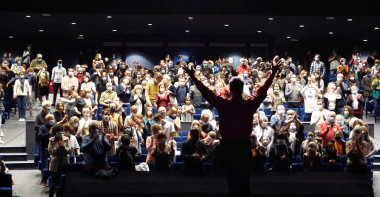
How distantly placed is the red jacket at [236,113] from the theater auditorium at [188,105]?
0.01 metres

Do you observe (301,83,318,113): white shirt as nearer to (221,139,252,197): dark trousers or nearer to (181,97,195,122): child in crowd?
(181,97,195,122): child in crowd

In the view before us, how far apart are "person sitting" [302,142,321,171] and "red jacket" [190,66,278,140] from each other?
4326 millimetres

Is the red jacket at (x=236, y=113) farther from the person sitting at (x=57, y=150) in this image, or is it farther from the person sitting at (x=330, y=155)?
the person sitting at (x=57, y=150)

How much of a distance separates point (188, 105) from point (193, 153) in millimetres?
4246

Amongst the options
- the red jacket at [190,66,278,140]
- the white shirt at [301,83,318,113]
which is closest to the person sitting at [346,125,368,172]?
the white shirt at [301,83,318,113]

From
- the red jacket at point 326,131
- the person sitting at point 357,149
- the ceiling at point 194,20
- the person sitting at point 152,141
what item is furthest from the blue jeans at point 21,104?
the person sitting at point 357,149

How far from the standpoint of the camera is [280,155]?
734 centimetres

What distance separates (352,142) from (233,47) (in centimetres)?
1590

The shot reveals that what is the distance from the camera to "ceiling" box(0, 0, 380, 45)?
47.8 feet

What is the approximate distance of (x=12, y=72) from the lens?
15.4 m

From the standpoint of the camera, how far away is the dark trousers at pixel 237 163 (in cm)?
344

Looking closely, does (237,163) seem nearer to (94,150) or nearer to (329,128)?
(94,150)

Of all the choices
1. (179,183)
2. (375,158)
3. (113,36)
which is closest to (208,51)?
(113,36)

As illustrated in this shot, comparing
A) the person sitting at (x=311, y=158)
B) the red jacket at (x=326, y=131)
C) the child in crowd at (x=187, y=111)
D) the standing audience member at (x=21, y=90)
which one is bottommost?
the person sitting at (x=311, y=158)
